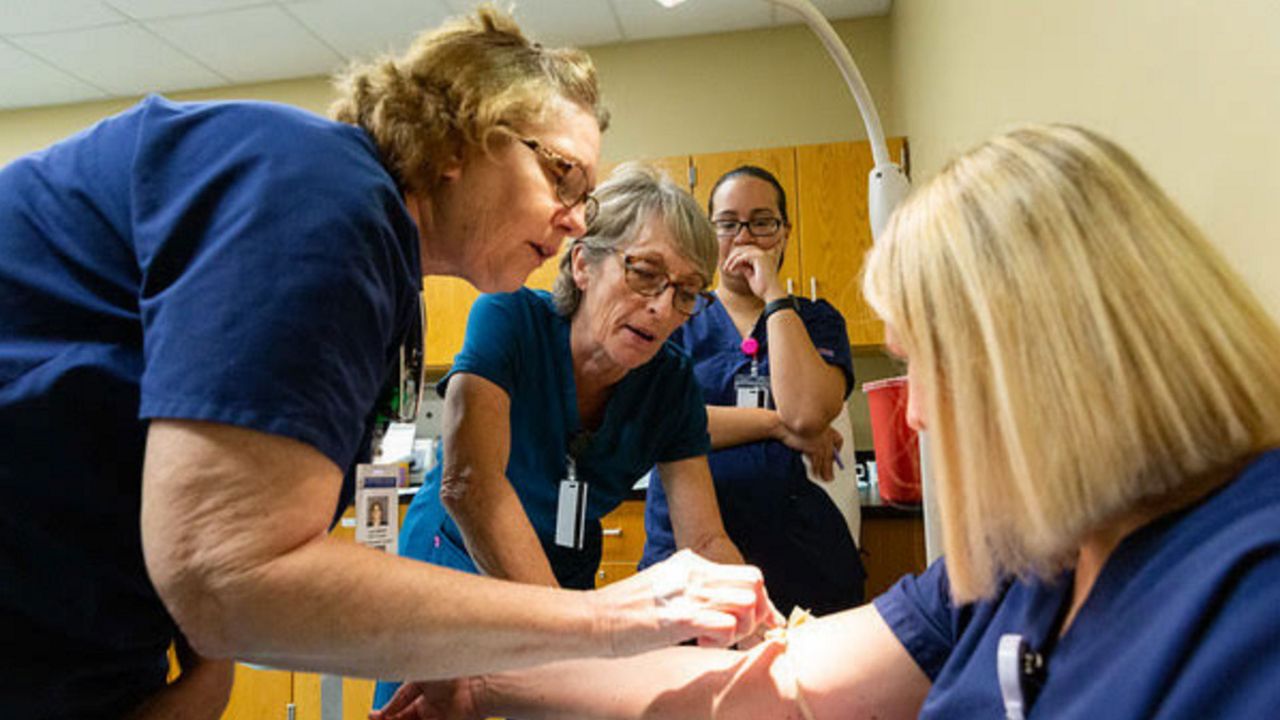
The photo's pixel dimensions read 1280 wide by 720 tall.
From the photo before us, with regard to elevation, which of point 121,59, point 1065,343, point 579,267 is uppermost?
point 121,59

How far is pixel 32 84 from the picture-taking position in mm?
4395

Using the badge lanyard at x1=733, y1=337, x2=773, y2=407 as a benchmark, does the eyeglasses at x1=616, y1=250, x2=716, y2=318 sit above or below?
above

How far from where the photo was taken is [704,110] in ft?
13.6

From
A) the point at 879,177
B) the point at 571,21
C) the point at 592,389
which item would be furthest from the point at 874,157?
the point at 571,21

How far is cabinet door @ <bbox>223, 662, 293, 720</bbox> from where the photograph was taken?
314cm

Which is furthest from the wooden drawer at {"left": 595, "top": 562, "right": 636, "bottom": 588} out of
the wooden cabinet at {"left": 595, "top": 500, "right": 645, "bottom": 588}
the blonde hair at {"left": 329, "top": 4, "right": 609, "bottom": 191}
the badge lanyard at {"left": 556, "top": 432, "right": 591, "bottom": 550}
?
the blonde hair at {"left": 329, "top": 4, "right": 609, "bottom": 191}

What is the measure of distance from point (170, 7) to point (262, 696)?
2.87 m

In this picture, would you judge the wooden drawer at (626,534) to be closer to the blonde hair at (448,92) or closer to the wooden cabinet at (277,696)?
the wooden cabinet at (277,696)

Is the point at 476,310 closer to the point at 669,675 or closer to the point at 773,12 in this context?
the point at 669,675

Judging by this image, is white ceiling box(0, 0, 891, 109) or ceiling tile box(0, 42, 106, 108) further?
ceiling tile box(0, 42, 106, 108)

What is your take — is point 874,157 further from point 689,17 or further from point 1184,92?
point 689,17

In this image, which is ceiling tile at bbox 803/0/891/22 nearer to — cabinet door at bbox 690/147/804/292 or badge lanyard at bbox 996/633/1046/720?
cabinet door at bbox 690/147/804/292

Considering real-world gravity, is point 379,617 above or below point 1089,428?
below

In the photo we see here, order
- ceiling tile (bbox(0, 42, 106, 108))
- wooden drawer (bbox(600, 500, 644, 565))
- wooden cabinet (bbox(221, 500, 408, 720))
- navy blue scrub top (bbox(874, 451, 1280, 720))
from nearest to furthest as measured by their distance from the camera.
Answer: navy blue scrub top (bbox(874, 451, 1280, 720)), wooden drawer (bbox(600, 500, 644, 565)), wooden cabinet (bbox(221, 500, 408, 720)), ceiling tile (bbox(0, 42, 106, 108))
